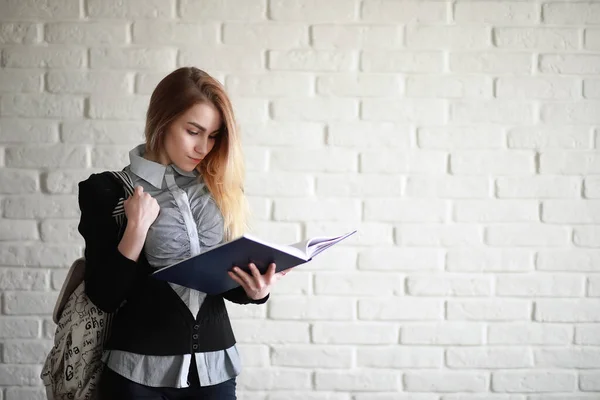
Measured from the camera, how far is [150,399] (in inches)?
54.7

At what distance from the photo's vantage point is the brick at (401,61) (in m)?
2.29

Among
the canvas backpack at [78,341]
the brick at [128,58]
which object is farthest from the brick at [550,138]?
the canvas backpack at [78,341]

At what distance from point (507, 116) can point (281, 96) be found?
31.3 inches

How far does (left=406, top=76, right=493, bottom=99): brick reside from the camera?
7.55ft

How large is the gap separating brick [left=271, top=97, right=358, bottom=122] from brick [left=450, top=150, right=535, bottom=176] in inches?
15.6

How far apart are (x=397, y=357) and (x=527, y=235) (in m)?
0.63

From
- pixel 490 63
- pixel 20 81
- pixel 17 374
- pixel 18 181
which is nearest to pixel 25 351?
pixel 17 374

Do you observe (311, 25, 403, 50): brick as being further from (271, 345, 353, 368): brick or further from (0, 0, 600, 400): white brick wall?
(271, 345, 353, 368): brick

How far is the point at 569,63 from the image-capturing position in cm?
232

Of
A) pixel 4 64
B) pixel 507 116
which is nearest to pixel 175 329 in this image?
pixel 4 64

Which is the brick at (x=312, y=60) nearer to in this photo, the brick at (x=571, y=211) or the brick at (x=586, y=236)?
the brick at (x=571, y=211)

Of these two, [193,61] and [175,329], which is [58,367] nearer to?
[175,329]

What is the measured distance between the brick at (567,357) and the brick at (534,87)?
91 cm

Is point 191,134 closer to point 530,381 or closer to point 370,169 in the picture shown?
point 370,169
